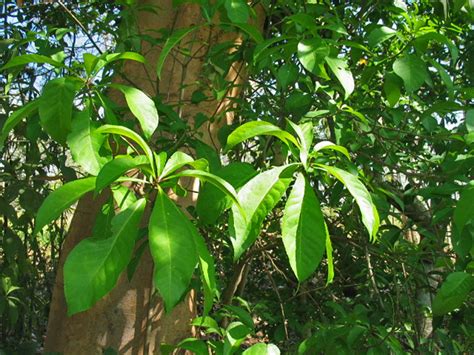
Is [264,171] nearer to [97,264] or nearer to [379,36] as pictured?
[97,264]

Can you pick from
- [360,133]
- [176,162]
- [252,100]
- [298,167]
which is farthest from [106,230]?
[252,100]

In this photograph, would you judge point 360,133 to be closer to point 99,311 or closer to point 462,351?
point 462,351

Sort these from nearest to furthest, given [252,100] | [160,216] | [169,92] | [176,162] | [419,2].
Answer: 1. [160,216]
2. [176,162]
3. [169,92]
4. [252,100]
5. [419,2]

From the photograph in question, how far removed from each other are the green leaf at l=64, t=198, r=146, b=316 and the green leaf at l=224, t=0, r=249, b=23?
2.11ft

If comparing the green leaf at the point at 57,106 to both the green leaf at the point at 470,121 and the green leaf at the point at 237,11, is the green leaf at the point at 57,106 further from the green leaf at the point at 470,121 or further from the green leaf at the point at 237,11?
the green leaf at the point at 470,121

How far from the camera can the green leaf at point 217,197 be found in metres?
1.01

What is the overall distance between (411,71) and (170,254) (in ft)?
2.95

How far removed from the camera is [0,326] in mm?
2691

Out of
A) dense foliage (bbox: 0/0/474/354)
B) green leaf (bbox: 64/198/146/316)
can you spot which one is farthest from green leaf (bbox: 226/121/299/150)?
green leaf (bbox: 64/198/146/316)

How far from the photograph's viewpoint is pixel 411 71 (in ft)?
4.82

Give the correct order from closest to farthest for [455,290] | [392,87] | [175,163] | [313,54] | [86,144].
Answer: [175,163] → [86,144] → [455,290] → [313,54] → [392,87]

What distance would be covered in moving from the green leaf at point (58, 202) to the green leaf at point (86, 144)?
13 centimetres

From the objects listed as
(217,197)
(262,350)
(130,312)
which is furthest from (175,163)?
(130,312)

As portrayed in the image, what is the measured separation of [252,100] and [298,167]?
1.37 meters
